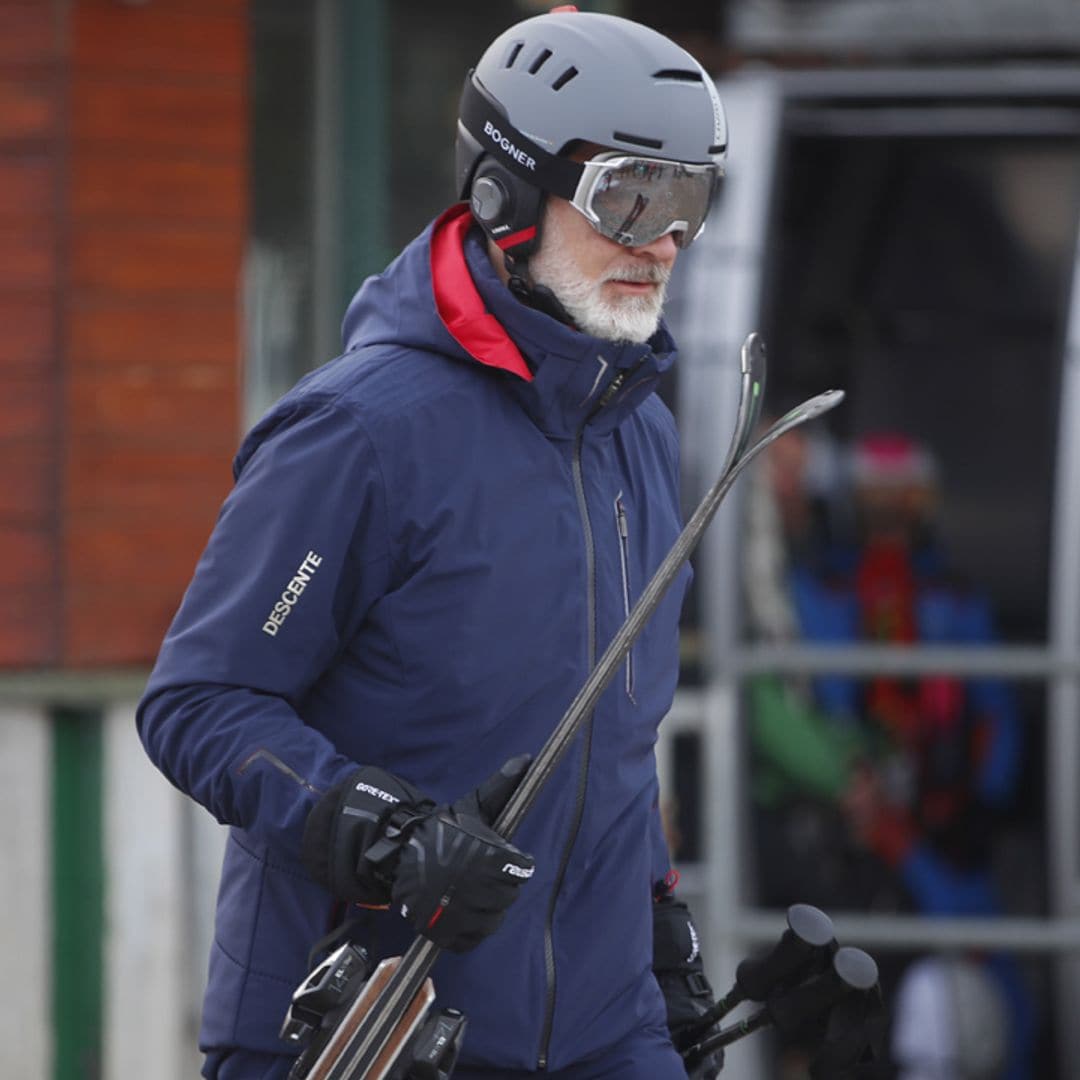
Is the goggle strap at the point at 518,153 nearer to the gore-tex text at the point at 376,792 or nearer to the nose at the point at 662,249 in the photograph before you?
the nose at the point at 662,249

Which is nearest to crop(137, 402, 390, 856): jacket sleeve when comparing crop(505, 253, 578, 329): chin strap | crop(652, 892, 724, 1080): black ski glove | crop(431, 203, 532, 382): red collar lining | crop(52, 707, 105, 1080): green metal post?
crop(431, 203, 532, 382): red collar lining

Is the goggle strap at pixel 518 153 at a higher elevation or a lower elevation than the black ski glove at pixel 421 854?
higher

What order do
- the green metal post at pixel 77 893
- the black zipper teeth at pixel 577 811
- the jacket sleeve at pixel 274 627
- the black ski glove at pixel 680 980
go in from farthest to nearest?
1. the green metal post at pixel 77 893
2. the black ski glove at pixel 680 980
3. the black zipper teeth at pixel 577 811
4. the jacket sleeve at pixel 274 627

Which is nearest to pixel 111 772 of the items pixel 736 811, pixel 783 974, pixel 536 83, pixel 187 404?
pixel 187 404

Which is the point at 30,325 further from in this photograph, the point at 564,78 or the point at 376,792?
the point at 376,792

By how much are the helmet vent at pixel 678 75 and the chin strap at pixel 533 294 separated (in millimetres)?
252

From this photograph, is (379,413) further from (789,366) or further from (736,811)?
(789,366)

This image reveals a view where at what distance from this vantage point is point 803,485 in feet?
21.9

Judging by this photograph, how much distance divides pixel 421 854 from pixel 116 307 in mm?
2928

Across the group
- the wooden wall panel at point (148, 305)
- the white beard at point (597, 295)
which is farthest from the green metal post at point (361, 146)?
the white beard at point (597, 295)

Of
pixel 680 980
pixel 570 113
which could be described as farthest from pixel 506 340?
pixel 680 980

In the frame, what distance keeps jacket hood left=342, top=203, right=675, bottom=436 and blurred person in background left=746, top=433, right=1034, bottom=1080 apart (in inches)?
133

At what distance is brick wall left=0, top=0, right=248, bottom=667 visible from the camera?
483 cm

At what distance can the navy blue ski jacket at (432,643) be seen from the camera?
7.65 ft
